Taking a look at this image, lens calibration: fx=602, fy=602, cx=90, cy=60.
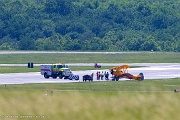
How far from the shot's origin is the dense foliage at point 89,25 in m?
130

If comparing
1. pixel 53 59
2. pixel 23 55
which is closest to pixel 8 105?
pixel 53 59

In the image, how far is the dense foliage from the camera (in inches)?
5103

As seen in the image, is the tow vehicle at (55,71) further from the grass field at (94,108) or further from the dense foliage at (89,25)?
the dense foliage at (89,25)

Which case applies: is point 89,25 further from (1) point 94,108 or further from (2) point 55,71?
(1) point 94,108

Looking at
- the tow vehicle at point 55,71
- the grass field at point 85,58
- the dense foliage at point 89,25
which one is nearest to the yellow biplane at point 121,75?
the tow vehicle at point 55,71

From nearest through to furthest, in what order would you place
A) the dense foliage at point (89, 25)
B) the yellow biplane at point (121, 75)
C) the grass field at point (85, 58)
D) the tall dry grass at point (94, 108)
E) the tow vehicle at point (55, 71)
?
the tall dry grass at point (94, 108)
the yellow biplane at point (121, 75)
the tow vehicle at point (55, 71)
the grass field at point (85, 58)
the dense foliage at point (89, 25)

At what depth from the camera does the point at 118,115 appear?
12.7m

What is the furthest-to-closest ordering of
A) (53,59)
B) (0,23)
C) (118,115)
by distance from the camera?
1. (0,23)
2. (53,59)
3. (118,115)

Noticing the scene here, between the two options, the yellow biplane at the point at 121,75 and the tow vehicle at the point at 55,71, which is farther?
the tow vehicle at the point at 55,71

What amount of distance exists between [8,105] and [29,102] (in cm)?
69

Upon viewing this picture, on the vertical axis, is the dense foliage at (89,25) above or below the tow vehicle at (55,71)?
above

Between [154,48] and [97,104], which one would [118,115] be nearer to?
[97,104]

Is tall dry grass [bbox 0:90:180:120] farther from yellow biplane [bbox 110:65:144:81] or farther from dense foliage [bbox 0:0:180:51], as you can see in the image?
dense foliage [bbox 0:0:180:51]

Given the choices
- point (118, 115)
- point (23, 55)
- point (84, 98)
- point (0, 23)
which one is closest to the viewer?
point (118, 115)
